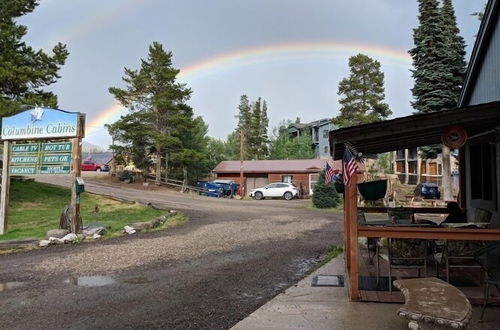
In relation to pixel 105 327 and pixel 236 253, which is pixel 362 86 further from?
pixel 105 327

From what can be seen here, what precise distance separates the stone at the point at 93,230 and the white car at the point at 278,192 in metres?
23.9

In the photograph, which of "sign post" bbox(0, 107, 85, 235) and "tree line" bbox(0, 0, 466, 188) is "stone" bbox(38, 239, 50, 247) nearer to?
"sign post" bbox(0, 107, 85, 235)

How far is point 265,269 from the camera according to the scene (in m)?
8.53

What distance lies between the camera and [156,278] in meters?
7.74

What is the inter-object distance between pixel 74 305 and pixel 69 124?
8.37 meters

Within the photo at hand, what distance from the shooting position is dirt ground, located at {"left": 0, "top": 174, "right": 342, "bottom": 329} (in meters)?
5.45

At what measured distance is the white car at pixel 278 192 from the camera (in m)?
36.2

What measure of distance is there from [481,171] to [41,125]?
12455mm

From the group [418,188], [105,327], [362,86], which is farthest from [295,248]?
[362,86]

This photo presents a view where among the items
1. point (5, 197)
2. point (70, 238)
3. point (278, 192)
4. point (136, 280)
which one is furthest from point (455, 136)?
point (278, 192)

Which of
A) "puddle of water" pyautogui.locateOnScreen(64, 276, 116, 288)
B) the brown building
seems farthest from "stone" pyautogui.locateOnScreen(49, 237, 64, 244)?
the brown building

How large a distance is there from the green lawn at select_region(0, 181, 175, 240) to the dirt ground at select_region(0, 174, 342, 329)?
2769 millimetres

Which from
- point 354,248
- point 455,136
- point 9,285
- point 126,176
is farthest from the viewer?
point 126,176

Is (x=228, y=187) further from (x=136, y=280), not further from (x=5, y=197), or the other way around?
(x=136, y=280)
